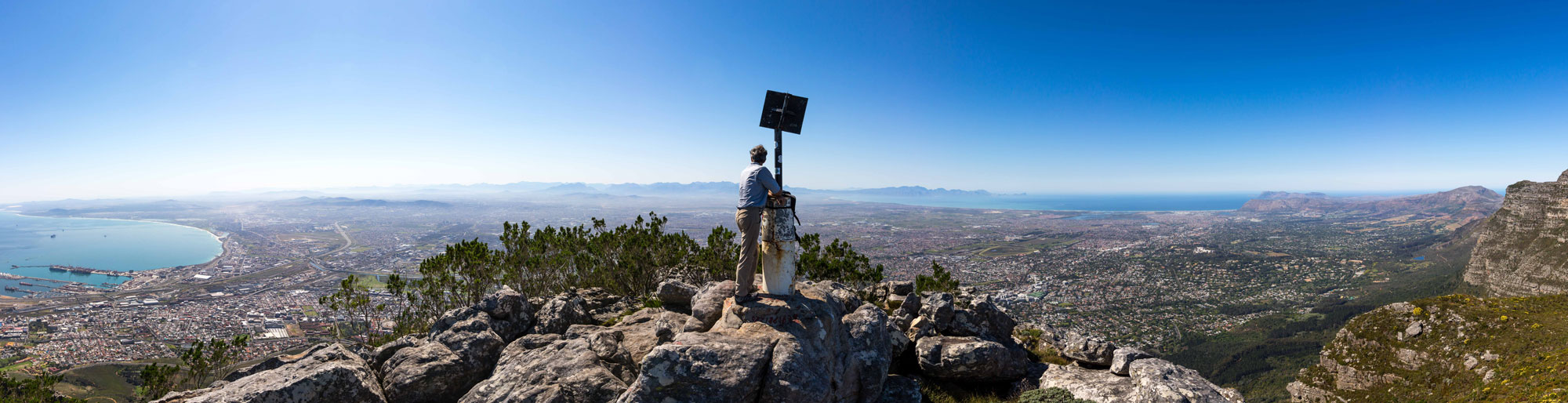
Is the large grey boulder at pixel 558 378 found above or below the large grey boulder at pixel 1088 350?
above

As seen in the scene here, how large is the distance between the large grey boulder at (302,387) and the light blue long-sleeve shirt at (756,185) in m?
7.45

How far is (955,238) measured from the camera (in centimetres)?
15050

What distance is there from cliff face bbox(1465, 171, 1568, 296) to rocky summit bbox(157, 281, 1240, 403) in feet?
268

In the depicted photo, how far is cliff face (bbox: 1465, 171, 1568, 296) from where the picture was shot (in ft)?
168

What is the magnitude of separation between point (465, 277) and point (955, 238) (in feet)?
494

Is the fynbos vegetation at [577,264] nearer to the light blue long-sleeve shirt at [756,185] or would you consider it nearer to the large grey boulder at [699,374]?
the light blue long-sleeve shirt at [756,185]

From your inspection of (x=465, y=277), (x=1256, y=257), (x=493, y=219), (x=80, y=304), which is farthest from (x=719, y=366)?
(x=493, y=219)

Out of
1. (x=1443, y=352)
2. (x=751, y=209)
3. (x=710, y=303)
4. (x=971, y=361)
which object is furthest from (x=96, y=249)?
(x=1443, y=352)

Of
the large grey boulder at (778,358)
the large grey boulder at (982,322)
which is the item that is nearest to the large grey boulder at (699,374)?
the large grey boulder at (778,358)

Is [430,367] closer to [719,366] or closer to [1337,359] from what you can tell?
[719,366]

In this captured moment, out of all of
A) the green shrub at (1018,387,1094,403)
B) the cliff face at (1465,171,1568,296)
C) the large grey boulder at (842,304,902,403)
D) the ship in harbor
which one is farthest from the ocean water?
the cliff face at (1465,171,1568,296)

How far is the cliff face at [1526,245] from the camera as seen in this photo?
168 feet

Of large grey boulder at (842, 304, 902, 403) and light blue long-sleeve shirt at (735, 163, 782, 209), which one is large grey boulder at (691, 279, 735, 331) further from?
large grey boulder at (842, 304, 902, 403)

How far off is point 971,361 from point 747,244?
6.07 metres
